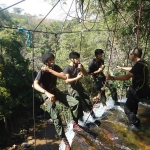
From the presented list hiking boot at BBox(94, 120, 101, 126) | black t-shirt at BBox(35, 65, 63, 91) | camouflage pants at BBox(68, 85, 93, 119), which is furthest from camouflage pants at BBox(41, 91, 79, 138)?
hiking boot at BBox(94, 120, 101, 126)

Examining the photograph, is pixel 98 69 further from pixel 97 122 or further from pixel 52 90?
pixel 52 90

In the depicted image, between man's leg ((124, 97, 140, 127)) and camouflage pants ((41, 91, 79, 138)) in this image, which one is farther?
man's leg ((124, 97, 140, 127))

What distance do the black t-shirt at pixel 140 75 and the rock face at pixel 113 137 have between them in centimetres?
106

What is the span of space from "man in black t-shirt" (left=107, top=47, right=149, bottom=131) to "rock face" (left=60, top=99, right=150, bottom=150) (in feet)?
0.91

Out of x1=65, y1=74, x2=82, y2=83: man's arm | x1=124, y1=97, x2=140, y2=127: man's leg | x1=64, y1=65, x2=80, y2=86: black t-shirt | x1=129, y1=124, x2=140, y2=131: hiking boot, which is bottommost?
x1=129, y1=124, x2=140, y2=131: hiking boot

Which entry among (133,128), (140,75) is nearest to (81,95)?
(133,128)

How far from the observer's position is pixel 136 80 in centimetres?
439

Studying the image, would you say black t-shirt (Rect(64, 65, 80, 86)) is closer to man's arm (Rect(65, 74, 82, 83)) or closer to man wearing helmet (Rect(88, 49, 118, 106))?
man's arm (Rect(65, 74, 82, 83))

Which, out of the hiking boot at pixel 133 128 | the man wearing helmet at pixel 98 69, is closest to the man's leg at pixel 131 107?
the hiking boot at pixel 133 128

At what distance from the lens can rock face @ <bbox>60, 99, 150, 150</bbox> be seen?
423cm

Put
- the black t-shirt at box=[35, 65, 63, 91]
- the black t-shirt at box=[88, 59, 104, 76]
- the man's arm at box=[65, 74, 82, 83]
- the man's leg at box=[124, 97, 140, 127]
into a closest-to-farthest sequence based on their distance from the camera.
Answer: the black t-shirt at box=[35, 65, 63, 91], the man's leg at box=[124, 97, 140, 127], the man's arm at box=[65, 74, 82, 83], the black t-shirt at box=[88, 59, 104, 76]

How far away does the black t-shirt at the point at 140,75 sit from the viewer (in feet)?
13.8

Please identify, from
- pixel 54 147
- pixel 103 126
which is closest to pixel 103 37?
A: pixel 54 147

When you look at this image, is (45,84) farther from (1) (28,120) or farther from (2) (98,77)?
(1) (28,120)
